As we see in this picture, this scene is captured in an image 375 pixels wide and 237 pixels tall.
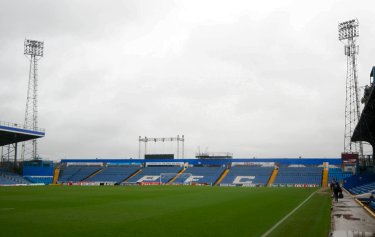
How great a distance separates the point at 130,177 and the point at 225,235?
76881 mm

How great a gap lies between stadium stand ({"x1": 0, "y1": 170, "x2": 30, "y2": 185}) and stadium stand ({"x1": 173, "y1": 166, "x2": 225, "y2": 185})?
3136cm

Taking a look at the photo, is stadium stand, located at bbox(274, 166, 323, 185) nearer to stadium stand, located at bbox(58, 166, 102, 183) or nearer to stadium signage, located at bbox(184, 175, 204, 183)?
stadium signage, located at bbox(184, 175, 204, 183)

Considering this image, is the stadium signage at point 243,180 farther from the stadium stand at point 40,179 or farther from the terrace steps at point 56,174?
the stadium stand at point 40,179

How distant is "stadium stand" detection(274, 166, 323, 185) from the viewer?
75.8 meters

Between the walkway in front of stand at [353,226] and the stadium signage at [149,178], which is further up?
the walkway in front of stand at [353,226]

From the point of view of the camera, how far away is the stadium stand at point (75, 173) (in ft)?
299

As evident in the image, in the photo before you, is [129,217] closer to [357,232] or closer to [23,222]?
[23,222]

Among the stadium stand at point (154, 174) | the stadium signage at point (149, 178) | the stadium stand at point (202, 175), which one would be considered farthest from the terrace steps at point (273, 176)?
the stadium signage at point (149, 178)

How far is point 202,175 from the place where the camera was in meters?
86.1

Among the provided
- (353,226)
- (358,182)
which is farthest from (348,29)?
(353,226)

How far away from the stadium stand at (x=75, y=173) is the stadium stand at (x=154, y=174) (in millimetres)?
12305

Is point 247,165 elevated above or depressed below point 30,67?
below

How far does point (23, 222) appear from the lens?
57.5 feet

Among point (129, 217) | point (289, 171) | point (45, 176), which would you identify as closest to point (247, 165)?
point (289, 171)
